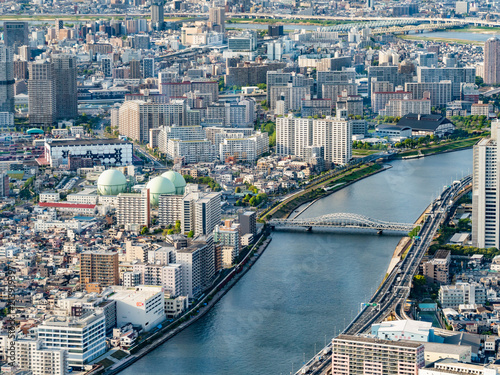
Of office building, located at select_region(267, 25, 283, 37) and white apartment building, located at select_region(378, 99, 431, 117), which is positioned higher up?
office building, located at select_region(267, 25, 283, 37)

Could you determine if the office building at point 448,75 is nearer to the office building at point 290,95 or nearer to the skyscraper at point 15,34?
the office building at point 290,95

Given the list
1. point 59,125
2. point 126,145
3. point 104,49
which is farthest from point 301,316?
point 104,49

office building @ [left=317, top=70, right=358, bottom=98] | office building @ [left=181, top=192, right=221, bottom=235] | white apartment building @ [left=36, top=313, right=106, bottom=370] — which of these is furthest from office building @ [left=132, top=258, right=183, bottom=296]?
office building @ [left=317, top=70, right=358, bottom=98]

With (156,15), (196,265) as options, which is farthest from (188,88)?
(156,15)

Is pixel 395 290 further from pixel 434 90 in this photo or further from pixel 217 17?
pixel 217 17

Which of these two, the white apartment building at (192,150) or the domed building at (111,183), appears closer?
the domed building at (111,183)

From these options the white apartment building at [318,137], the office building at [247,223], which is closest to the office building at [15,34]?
the white apartment building at [318,137]

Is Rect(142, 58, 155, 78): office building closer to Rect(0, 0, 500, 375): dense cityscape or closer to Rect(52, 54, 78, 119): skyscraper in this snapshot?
Rect(0, 0, 500, 375): dense cityscape

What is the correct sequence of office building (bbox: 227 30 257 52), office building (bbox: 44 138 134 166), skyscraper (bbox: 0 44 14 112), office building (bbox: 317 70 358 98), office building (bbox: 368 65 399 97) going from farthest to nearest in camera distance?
office building (bbox: 227 30 257 52)
office building (bbox: 368 65 399 97)
office building (bbox: 317 70 358 98)
skyscraper (bbox: 0 44 14 112)
office building (bbox: 44 138 134 166)
